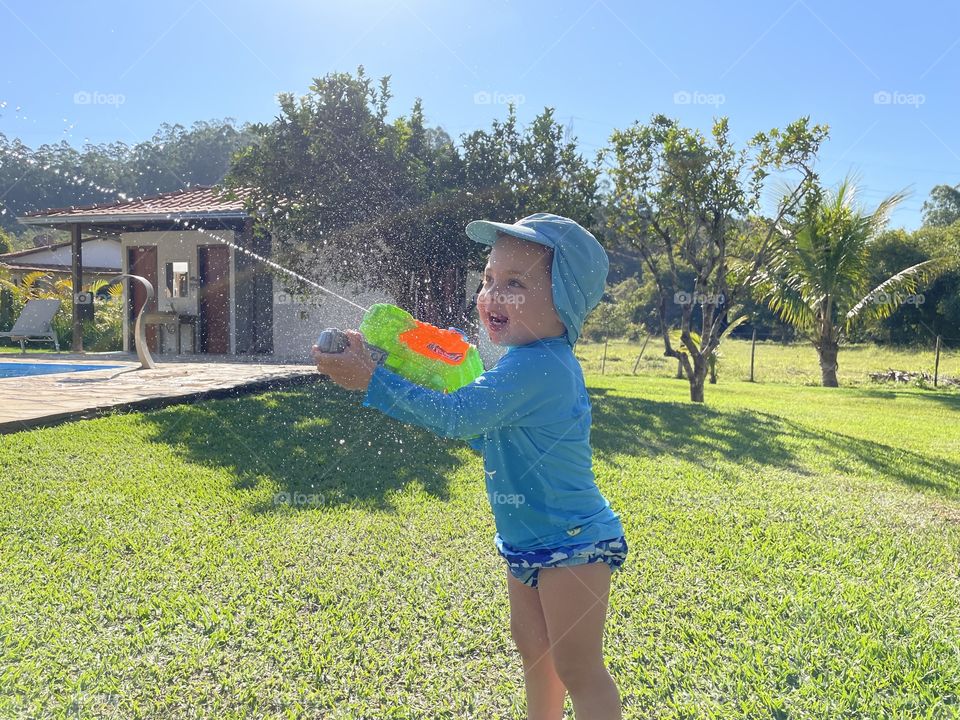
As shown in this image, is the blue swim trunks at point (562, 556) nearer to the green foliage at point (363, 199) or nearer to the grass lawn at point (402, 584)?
the grass lawn at point (402, 584)

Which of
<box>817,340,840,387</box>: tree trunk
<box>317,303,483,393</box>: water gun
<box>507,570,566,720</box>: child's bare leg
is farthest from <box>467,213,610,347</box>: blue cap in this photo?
<box>817,340,840,387</box>: tree trunk

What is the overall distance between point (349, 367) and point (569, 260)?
0.58 m

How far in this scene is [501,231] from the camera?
5.48ft

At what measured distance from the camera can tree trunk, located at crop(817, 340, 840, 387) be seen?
17.3 metres

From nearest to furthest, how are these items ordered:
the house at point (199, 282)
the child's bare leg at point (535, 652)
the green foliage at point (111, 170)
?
the child's bare leg at point (535, 652)
the house at point (199, 282)
the green foliage at point (111, 170)

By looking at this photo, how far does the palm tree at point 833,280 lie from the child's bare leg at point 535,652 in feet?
46.1

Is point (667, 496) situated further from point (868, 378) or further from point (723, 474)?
point (868, 378)

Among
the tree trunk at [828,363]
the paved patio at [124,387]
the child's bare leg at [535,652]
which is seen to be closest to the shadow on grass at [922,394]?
the tree trunk at [828,363]

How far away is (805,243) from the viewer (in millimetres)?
15500

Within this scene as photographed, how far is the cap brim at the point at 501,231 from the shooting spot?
1615 millimetres

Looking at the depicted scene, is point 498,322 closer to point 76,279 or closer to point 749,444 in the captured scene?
point 749,444

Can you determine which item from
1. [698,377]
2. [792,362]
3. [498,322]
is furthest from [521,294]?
[792,362]

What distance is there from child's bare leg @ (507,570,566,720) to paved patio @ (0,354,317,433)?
19.6ft

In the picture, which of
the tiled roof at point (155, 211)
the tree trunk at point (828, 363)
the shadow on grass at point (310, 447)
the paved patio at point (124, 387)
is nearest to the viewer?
the shadow on grass at point (310, 447)
